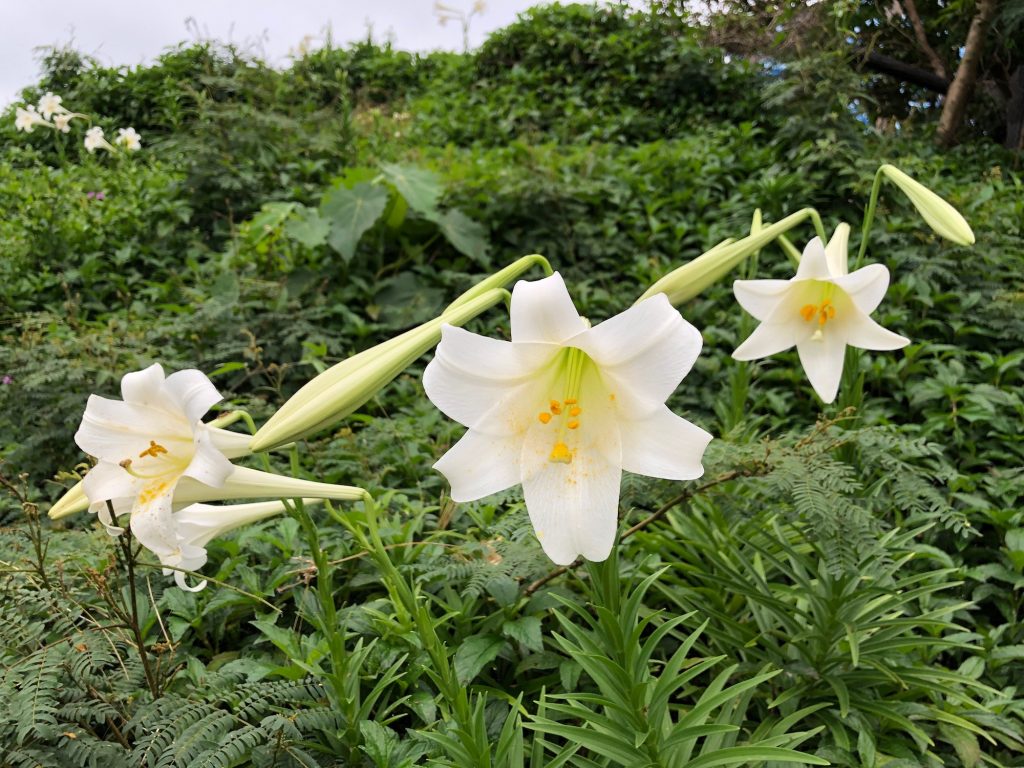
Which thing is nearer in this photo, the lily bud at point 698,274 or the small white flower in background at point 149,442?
the small white flower in background at point 149,442

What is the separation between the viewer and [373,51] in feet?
31.9

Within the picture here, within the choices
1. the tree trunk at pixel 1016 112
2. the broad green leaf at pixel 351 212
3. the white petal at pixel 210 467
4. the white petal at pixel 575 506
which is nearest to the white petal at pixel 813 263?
the white petal at pixel 575 506

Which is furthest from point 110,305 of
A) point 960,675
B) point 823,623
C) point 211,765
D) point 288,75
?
point 288,75

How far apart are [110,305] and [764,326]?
151 inches

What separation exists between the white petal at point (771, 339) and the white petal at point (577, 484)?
0.79 meters

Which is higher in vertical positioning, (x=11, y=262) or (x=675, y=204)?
(x=675, y=204)

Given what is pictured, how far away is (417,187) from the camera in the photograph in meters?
3.97

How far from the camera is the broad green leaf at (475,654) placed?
1518 mm

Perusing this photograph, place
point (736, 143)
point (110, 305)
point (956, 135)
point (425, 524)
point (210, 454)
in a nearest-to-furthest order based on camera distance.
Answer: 1. point (210, 454)
2. point (425, 524)
3. point (110, 305)
4. point (736, 143)
5. point (956, 135)

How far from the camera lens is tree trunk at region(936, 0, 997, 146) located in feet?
16.6

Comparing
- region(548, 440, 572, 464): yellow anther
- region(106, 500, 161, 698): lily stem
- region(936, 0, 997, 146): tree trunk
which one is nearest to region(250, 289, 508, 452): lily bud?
region(548, 440, 572, 464): yellow anther

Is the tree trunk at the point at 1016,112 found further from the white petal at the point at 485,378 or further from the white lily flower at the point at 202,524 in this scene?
the white lily flower at the point at 202,524

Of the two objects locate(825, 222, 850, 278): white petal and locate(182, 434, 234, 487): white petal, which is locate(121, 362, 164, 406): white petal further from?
locate(825, 222, 850, 278): white petal

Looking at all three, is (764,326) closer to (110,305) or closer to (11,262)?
(110,305)
